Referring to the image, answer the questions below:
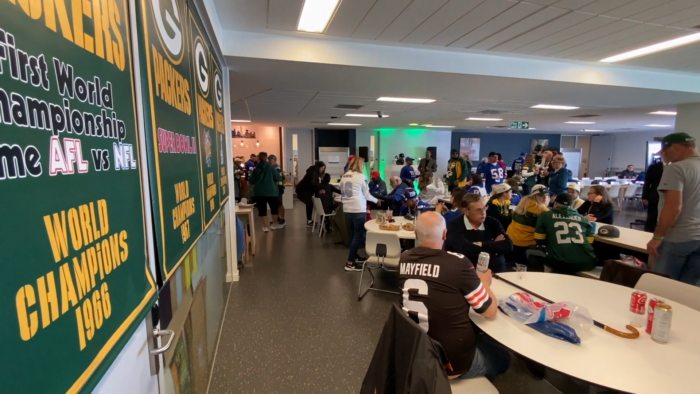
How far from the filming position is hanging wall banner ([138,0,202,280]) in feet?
3.53

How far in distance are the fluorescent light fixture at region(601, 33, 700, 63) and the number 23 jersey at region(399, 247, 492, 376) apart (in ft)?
12.5

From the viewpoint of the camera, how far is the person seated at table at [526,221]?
3.49 m

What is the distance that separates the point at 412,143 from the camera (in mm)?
13570

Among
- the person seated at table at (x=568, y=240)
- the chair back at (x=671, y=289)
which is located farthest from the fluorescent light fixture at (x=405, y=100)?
the chair back at (x=671, y=289)

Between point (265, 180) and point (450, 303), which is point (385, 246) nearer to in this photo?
point (450, 303)

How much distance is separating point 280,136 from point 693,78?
1146 centimetres

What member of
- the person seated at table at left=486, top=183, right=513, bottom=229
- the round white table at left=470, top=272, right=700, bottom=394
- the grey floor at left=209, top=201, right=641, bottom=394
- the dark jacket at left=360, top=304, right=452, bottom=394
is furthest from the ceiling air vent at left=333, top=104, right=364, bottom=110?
the dark jacket at left=360, top=304, right=452, bottom=394

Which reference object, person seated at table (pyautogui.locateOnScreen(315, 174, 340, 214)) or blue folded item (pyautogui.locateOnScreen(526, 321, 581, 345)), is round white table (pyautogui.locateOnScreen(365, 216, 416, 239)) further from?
person seated at table (pyautogui.locateOnScreen(315, 174, 340, 214))

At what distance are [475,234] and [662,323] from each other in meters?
1.50

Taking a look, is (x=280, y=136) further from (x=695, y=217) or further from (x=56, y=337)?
(x=56, y=337)

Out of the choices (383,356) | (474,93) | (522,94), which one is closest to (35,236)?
(383,356)

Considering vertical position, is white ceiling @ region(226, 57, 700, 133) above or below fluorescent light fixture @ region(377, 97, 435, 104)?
below

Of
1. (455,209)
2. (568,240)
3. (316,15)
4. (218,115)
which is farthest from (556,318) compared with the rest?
(218,115)

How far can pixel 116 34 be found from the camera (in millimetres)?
844
